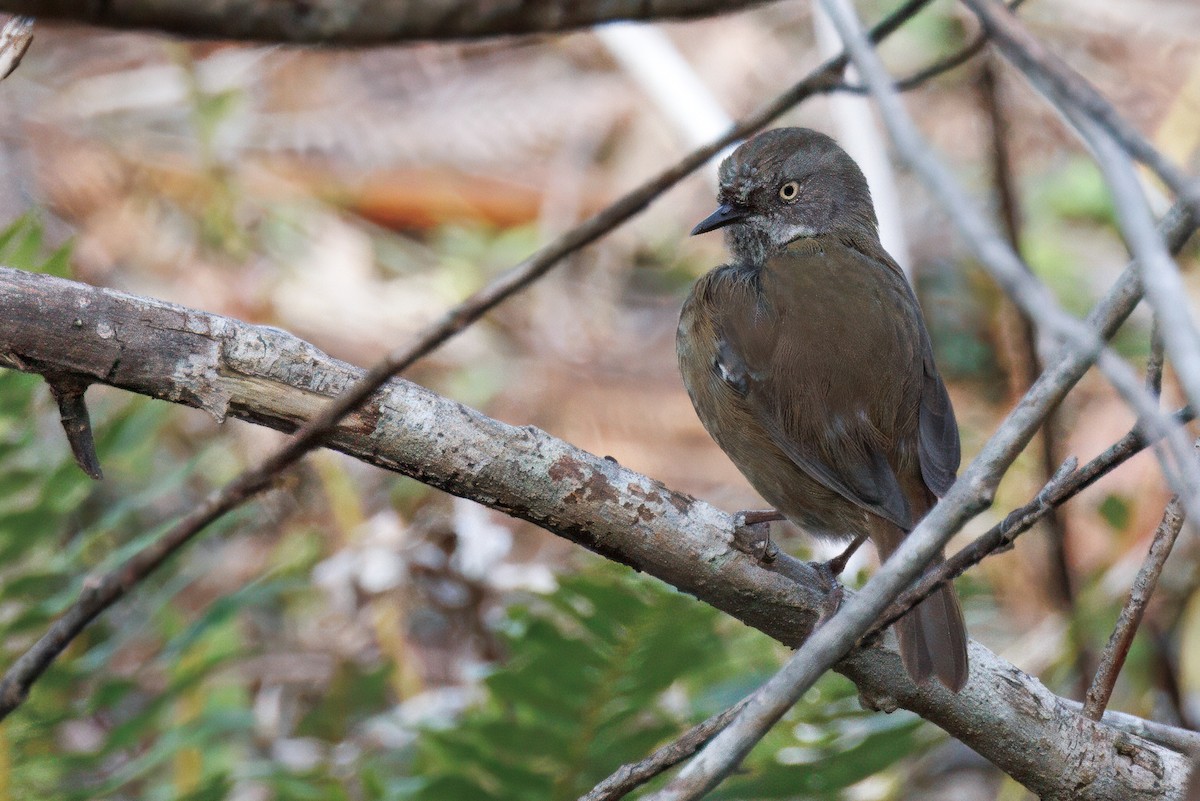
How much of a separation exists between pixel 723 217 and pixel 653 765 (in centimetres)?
222

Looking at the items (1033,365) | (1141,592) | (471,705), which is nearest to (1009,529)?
(1141,592)

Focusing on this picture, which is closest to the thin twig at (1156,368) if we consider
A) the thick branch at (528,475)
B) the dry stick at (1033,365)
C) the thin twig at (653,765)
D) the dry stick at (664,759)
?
the dry stick at (664,759)

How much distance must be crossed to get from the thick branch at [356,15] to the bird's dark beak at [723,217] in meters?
2.54

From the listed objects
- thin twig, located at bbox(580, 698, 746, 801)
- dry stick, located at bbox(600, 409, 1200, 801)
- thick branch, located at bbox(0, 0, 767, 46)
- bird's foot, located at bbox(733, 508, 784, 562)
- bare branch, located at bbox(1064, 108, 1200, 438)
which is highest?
bird's foot, located at bbox(733, 508, 784, 562)

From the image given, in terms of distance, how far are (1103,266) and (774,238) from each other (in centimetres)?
362

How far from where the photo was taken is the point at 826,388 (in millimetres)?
3359

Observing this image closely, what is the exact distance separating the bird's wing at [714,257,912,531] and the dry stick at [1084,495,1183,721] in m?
0.85

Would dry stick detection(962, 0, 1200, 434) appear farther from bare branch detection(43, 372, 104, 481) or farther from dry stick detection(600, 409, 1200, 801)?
Answer: bare branch detection(43, 372, 104, 481)

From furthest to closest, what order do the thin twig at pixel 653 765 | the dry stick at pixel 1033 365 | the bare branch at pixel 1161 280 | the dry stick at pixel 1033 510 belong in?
the dry stick at pixel 1033 365 < the thin twig at pixel 653 765 < the dry stick at pixel 1033 510 < the bare branch at pixel 1161 280

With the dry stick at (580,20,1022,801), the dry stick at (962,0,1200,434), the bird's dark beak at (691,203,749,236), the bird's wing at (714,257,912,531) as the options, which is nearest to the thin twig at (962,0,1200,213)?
the dry stick at (962,0,1200,434)

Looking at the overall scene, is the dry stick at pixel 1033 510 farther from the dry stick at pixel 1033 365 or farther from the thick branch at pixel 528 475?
the dry stick at pixel 1033 365

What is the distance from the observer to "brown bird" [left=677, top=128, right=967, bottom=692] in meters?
3.29

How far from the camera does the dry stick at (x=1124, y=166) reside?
1219 millimetres

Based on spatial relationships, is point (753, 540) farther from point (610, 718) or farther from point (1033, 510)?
point (610, 718)
